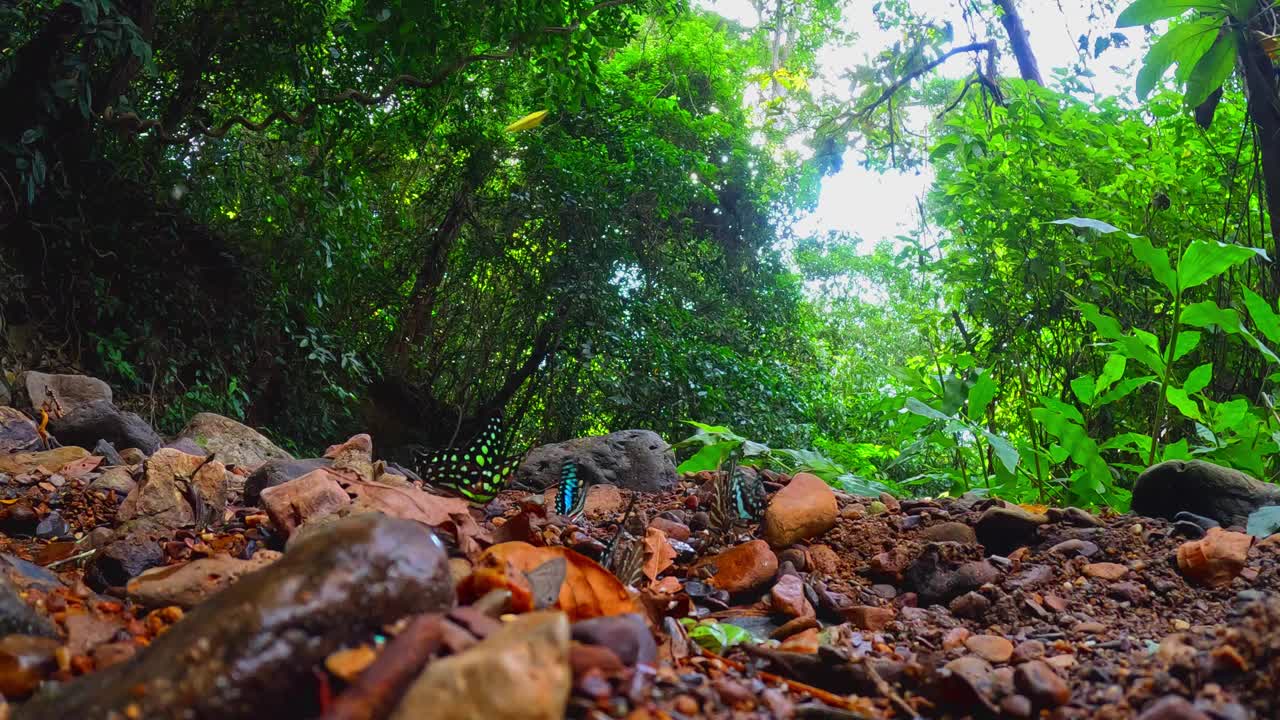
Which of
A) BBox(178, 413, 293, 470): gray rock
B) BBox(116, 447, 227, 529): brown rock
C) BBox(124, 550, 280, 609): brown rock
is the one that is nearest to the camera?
BBox(124, 550, 280, 609): brown rock

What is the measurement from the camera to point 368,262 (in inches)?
316

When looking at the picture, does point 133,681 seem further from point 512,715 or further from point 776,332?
point 776,332

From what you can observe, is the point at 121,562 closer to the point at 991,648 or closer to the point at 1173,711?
the point at 991,648

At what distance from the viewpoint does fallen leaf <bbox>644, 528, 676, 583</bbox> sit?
209 centimetres

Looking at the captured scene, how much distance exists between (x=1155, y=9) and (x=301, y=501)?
3195mm

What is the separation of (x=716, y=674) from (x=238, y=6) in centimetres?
658

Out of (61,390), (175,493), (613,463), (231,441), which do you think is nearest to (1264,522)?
(613,463)

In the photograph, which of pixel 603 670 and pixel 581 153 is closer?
pixel 603 670

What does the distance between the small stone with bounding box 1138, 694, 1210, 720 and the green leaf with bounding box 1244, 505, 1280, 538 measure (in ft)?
4.64

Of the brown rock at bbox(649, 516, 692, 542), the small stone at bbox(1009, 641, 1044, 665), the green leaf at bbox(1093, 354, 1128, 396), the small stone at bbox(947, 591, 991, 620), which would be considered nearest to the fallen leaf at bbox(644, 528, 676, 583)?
the brown rock at bbox(649, 516, 692, 542)

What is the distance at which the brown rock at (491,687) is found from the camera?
81 centimetres

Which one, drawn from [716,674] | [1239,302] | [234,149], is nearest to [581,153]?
[234,149]

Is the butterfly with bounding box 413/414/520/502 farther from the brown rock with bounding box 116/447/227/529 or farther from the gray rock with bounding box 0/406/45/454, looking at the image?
the gray rock with bounding box 0/406/45/454

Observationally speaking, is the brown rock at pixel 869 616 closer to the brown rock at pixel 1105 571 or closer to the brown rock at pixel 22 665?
the brown rock at pixel 1105 571
